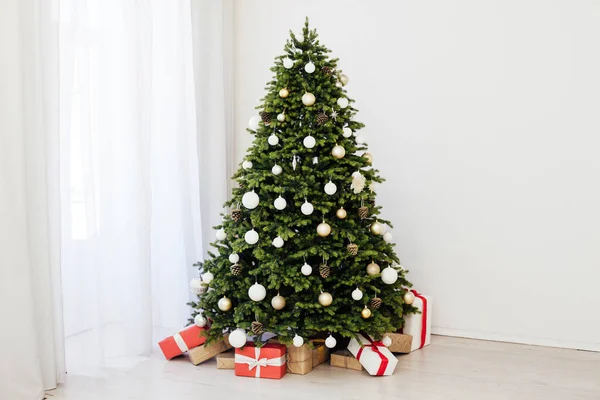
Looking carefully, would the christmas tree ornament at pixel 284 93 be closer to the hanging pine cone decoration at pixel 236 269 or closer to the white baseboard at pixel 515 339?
the hanging pine cone decoration at pixel 236 269

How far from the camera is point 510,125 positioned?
3127mm

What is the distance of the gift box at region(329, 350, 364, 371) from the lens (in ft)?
8.67

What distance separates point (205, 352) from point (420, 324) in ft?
3.59

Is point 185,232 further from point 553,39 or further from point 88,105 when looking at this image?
point 553,39

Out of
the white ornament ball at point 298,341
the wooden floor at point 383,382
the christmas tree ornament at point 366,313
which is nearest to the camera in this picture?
the wooden floor at point 383,382

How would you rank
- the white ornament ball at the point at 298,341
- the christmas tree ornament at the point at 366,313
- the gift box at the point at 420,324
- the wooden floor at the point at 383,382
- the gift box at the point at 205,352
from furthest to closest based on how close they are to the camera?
the gift box at the point at 420,324 < the gift box at the point at 205,352 < the christmas tree ornament at the point at 366,313 < the white ornament ball at the point at 298,341 < the wooden floor at the point at 383,382

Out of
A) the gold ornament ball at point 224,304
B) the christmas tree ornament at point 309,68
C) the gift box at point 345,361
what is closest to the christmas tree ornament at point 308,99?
the christmas tree ornament at point 309,68

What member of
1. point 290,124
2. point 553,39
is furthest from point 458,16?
point 290,124

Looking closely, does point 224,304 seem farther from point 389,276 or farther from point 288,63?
point 288,63

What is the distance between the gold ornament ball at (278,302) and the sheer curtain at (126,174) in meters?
0.69

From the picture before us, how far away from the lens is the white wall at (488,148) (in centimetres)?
300

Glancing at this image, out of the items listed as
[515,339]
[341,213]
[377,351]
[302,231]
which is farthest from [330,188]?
[515,339]

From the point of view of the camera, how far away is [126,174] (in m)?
2.75

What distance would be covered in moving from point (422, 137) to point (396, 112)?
21 cm
